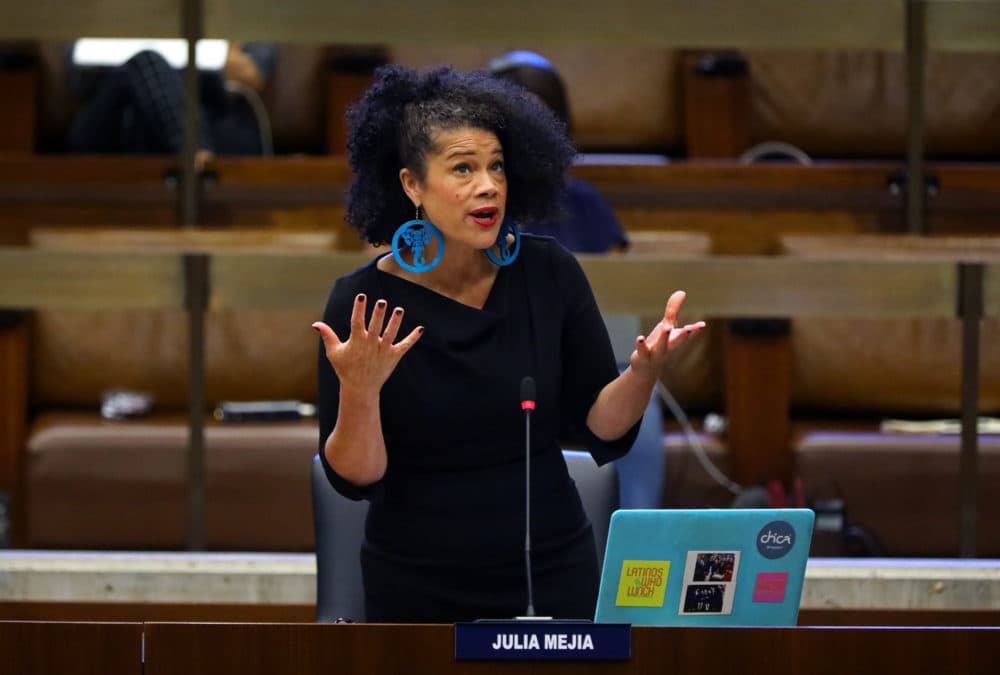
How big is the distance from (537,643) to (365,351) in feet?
1.28

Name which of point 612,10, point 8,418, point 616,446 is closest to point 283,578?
point 616,446

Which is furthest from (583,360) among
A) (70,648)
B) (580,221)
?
(580,221)

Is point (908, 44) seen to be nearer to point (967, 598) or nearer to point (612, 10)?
point (612, 10)

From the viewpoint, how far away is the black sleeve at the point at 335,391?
4.88 ft

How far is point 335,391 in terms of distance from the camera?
1534mm

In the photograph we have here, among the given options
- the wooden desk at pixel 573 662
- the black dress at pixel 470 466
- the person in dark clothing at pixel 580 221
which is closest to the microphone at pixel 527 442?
the black dress at pixel 470 466

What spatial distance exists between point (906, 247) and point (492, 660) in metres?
1.70

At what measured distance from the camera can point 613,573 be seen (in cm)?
123

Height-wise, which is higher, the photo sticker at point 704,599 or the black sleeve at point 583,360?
the black sleeve at point 583,360

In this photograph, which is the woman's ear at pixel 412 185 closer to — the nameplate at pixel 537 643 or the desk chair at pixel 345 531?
the desk chair at pixel 345 531

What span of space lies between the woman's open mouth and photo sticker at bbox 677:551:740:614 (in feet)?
1.63

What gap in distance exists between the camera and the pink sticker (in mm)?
1261

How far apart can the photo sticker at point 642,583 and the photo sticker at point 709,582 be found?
0.07 feet

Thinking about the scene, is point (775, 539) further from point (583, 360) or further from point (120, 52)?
point (120, 52)
